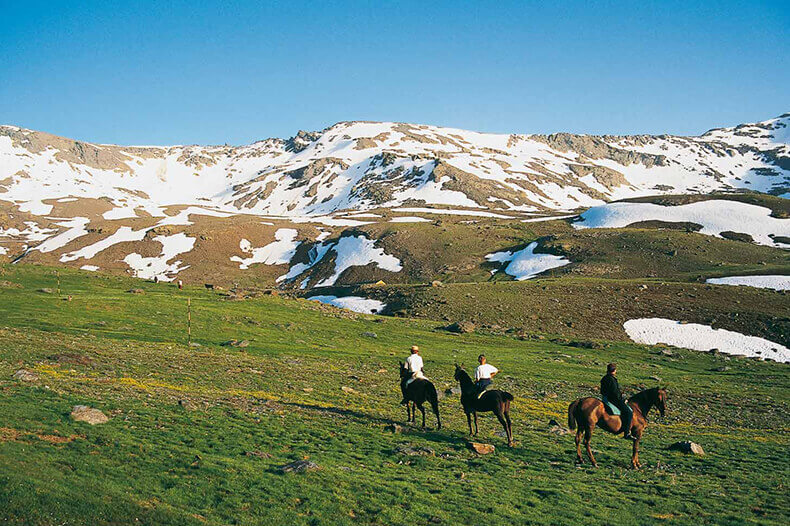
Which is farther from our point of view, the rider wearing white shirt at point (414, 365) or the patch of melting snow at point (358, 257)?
the patch of melting snow at point (358, 257)

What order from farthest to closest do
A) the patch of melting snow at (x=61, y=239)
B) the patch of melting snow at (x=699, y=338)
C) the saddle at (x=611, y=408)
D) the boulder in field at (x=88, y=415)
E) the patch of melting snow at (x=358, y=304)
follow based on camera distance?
the patch of melting snow at (x=61, y=239), the patch of melting snow at (x=358, y=304), the patch of melting snow at (x=699, y=338), the saddle at (x=611, y=408), the boulder in field at (x=88, y=415)

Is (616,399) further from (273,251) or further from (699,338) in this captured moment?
(273,251)

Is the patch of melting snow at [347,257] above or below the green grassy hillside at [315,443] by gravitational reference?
above

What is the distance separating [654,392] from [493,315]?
52.6 m

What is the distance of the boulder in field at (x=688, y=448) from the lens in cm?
2339

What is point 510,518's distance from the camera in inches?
593

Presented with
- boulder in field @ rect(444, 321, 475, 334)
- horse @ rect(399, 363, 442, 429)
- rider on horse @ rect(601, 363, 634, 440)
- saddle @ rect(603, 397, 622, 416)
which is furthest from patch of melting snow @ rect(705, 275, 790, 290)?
horse @ rect(399, 363, 442, 429)

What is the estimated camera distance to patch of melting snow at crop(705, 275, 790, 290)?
7522 centimetres

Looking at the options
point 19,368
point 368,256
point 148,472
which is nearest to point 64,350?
point 19,368

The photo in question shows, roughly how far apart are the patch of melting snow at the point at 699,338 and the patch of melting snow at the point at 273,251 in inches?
3829

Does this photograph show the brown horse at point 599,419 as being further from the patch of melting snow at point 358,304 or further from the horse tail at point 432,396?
the patch of melting snow at point 358,304

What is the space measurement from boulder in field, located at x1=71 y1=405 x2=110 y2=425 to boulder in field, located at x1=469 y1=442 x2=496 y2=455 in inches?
599

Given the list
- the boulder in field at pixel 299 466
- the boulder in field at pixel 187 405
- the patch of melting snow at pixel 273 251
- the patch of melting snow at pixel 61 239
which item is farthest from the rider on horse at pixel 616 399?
the patch of melting snow at pixel 61 239

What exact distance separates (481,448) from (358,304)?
65325 millimetres
